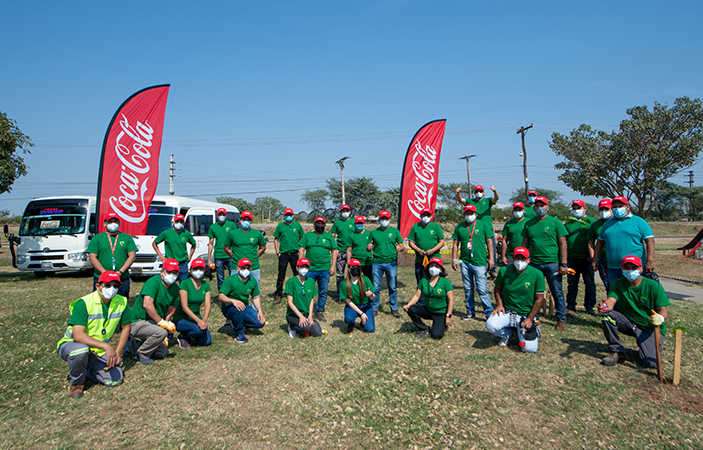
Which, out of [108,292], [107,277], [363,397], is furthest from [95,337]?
[363,397]

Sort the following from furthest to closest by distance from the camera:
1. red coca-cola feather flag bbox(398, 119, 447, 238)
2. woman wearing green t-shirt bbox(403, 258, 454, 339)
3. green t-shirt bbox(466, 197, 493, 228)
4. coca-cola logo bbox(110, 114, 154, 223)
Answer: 1. red coca-cola feather flag bbox(398, 119, 447, 238)
2. green t-shirt bbox(466, 197, 493, 228)
3. coca-cola logo bbox(110, 114, 154, 223)
4. woman wearing green t-shirt bbox(403, 258, 454, 339)

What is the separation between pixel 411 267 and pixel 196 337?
8.91 meters

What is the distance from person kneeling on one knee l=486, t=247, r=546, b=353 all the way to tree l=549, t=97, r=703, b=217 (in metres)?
24.2

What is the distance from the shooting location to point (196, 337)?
5.69 m

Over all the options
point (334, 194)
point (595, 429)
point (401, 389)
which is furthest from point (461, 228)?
point (334, 194)

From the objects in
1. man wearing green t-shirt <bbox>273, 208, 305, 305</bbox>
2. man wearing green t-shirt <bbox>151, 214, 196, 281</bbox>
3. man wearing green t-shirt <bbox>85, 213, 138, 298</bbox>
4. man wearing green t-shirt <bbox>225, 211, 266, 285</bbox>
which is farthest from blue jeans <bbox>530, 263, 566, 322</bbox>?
man wearing green t-shirt <bbox>85, 213, 138, 298</bbox>

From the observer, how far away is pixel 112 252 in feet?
20.1

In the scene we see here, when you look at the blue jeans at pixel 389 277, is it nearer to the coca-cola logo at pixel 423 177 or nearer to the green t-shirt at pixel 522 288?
the green t-shirt at pixel 522 288

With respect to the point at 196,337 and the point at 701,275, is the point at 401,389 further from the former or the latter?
the point at 701,275

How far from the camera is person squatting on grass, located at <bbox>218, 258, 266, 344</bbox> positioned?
5.85 m

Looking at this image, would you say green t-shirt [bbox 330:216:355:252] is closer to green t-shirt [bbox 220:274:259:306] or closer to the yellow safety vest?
green t-shirt [bbox 220:274:259:306]

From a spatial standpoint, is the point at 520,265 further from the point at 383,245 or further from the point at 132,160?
the point at 132,160

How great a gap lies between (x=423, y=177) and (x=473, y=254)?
414cm

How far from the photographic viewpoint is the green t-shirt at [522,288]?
17.3ft
